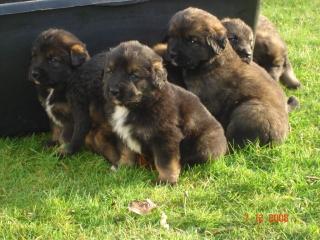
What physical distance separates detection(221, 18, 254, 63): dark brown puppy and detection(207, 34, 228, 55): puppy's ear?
0.47m

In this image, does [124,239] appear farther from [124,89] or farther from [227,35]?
[227,35]

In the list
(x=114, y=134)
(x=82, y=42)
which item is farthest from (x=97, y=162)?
(x=82, y=42)

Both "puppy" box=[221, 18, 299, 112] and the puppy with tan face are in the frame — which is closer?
"puppy" box=[221, 18, 299, 112]

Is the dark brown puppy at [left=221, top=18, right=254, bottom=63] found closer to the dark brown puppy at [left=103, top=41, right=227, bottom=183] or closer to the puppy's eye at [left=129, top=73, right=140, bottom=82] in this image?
the dark brown puppy at [left=103, top=41, right=227, bottom=183]

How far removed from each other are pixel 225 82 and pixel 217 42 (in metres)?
0.41

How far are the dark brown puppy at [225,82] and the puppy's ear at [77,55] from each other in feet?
2.69

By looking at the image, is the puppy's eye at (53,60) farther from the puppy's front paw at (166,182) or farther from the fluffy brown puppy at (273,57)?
the fluffy brown puppy at (273,57)

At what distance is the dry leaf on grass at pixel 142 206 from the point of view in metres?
4.77

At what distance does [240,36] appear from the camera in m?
6.39

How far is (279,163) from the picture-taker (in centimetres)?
552

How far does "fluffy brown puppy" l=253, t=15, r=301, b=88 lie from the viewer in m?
7.29

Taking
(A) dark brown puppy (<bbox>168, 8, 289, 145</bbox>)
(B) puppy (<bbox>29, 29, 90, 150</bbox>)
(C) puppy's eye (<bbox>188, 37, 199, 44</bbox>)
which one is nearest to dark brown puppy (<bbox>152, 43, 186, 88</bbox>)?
(A) dark brown puppy (<bbox>168, 8, 289, 145</bbox>)

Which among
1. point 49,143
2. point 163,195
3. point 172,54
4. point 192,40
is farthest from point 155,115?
point 49,143

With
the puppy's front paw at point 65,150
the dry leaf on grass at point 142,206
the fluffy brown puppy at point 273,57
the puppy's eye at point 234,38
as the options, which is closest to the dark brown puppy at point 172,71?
the puppy's eye at point 234,38
